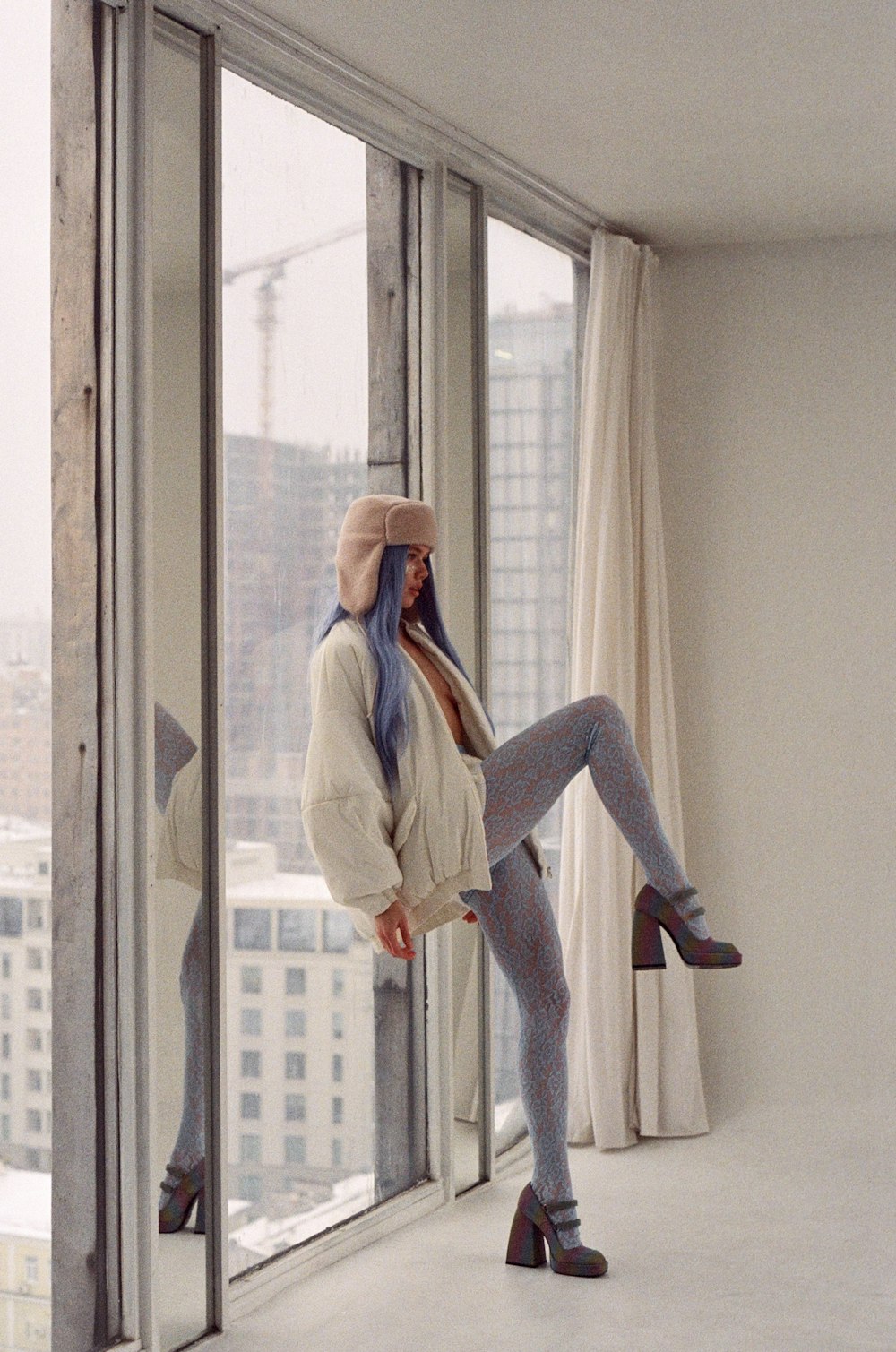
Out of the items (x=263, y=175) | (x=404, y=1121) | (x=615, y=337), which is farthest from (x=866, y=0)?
(x=404, y=1121)

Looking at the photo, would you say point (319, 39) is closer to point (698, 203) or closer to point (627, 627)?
point (698, 203)

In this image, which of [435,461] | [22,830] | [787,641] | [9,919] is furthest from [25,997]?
[787,641]

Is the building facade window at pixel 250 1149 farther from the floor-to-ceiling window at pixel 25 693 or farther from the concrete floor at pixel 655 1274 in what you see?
the floor-to-ceiling window at pixel 25 693

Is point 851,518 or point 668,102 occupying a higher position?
point 668,102

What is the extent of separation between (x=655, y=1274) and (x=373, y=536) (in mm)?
1567

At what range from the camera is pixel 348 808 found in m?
2.67

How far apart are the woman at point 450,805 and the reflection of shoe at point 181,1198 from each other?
0.51 m

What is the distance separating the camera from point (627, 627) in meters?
4.14

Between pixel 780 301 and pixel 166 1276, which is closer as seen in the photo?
pixel 166 1276

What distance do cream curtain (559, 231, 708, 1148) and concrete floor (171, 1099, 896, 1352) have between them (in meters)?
0.16

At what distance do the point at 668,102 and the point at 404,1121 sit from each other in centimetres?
231

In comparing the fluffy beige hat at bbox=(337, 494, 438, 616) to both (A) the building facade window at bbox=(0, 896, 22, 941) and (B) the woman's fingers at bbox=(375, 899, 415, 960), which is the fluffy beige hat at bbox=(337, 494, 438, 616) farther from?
(A) the building facade window at bbox=(0, 896, 22, 941)

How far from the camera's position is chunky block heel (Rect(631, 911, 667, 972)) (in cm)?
303

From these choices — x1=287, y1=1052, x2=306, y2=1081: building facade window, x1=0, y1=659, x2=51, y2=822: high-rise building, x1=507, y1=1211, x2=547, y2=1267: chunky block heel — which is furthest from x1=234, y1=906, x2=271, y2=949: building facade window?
x1=507, y1=1211, x2=547, y2=1267: chunky block heel
